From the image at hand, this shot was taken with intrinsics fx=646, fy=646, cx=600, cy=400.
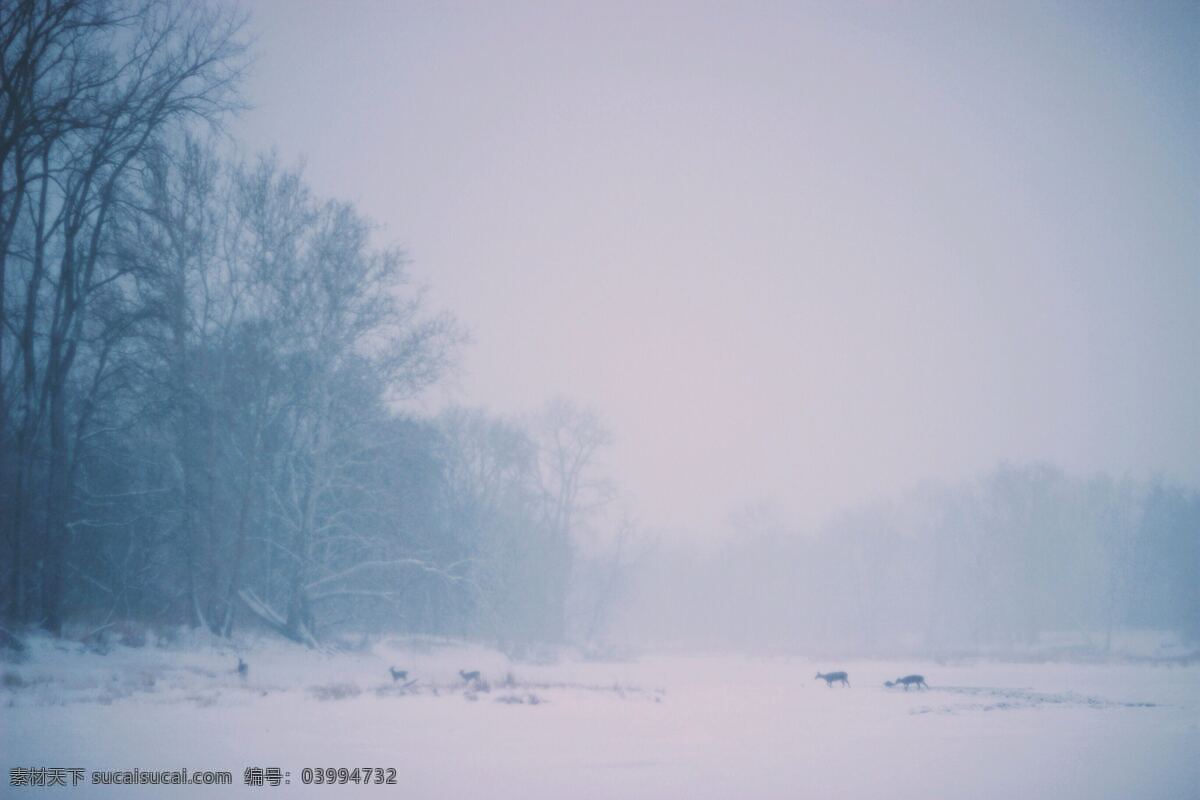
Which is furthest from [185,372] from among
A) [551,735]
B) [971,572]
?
[971,572]

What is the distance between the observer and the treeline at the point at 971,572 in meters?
56.3

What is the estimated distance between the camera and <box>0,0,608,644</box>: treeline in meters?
13.4

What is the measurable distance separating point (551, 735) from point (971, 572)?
208ft

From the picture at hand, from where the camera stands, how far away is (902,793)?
7410 mm

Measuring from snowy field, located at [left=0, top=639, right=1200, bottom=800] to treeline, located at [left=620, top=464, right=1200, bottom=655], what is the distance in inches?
1412

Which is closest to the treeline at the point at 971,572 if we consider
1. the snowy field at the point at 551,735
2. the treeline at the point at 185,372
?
the snowy field at the point at 551,735

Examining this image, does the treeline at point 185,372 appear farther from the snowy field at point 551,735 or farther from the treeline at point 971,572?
the treeline at point 971,572

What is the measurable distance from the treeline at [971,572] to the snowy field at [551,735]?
35.9 m

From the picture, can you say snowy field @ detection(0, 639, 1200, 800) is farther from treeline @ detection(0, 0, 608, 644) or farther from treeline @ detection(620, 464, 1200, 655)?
treeline @ detection(620, 464, 1200, 655)

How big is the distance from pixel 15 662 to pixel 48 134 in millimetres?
9987

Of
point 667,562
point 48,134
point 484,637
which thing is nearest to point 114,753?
point 48,134

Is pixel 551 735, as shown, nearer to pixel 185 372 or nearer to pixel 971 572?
pixel 185 372

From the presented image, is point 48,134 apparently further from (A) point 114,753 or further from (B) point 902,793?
(B) point 902,793

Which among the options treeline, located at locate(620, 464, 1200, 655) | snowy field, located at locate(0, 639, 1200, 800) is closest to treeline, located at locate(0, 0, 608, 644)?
snowy field, located at locate(0, 639, 1200, 800)
